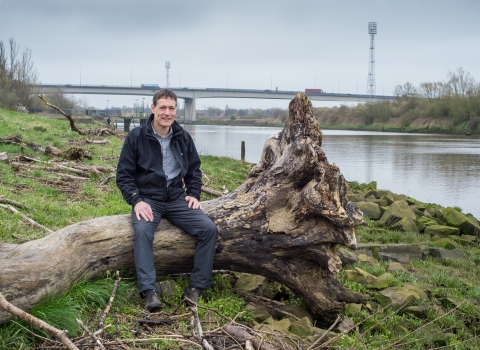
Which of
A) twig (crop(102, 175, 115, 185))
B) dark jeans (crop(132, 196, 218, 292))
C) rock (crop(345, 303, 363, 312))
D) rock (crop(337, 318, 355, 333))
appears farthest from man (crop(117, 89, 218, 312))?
twig (crop(102, 175, 115, 185))

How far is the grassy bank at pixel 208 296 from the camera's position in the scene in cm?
366

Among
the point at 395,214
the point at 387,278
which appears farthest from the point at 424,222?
the point at 387,278

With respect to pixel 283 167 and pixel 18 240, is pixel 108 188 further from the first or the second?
pixel 283 167

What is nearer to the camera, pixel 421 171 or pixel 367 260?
pixel 367 260

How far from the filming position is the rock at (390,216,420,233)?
10188 millimetres

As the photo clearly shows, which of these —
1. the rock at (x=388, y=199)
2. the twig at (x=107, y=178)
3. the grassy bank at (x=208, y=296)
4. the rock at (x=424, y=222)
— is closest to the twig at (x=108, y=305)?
the grassy bank at (x=208, y=296)

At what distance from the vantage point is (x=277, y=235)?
4664mm

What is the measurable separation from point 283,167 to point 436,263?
4479mm

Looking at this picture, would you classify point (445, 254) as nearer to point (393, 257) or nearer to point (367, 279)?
point (393, 257)

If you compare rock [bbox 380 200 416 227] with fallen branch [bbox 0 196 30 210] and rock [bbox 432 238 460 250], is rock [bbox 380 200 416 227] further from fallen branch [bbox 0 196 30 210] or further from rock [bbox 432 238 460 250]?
fallen branch [bbox 0 196 30 210]

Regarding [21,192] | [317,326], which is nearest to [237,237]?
[317,326]

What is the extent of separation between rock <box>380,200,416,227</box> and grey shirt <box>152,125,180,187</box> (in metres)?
6.97

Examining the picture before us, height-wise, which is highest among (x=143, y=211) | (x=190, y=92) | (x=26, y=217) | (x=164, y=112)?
(x=190, y=92)

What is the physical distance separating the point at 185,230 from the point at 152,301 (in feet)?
2.55
